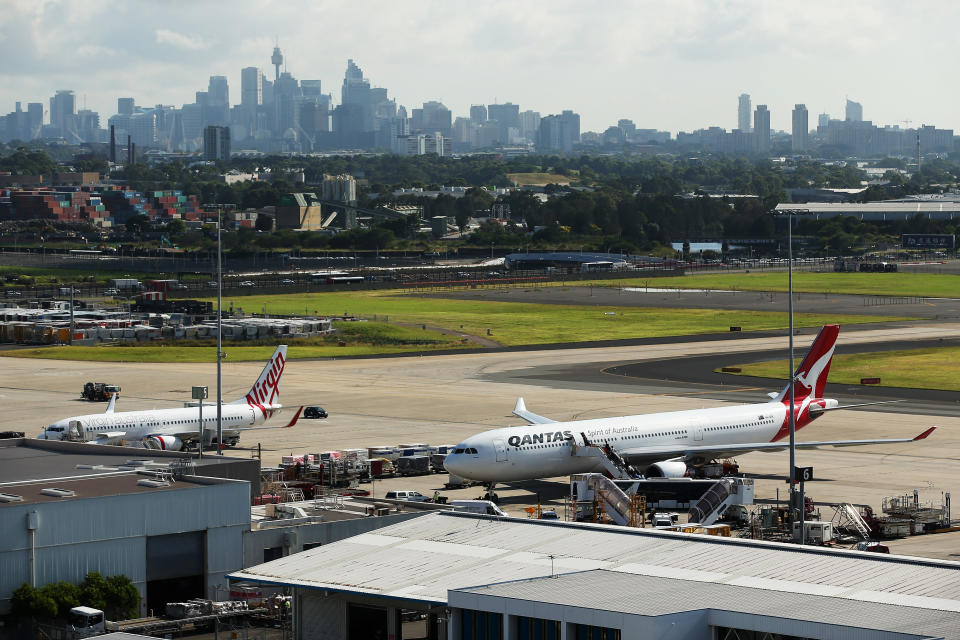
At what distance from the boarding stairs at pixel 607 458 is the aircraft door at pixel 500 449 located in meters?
4.45

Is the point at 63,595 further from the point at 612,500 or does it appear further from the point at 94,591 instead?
the point at 612,500

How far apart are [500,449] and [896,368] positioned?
71740 millimetres

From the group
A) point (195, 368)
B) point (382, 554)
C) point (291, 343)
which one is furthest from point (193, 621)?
point (291, 343)

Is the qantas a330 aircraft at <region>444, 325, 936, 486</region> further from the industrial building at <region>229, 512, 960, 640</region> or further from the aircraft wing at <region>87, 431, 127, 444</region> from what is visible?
the industrial building at <region>229, 512, 960, 640</region>

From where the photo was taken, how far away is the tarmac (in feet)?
270

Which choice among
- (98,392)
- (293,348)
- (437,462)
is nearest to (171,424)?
(437,462)

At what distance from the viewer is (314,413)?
110m

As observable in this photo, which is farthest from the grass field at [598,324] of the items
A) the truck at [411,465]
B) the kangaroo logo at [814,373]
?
the truck at [411,465]

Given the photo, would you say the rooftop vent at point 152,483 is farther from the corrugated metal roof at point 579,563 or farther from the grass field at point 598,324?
the grass field at point 598,324

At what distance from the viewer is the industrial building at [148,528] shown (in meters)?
44.3

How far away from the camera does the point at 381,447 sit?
92000 millimetres

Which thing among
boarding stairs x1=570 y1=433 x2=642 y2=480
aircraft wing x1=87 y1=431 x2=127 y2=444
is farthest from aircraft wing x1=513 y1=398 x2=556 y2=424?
aircraft wing x1=87 y1=431 x2=127 y2=444

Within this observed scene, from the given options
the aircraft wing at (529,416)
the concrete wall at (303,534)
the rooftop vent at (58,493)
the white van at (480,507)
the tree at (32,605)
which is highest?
the rooftop vent at (58,493)

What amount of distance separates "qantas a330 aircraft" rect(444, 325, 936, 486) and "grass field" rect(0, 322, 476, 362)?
70.9 metres
